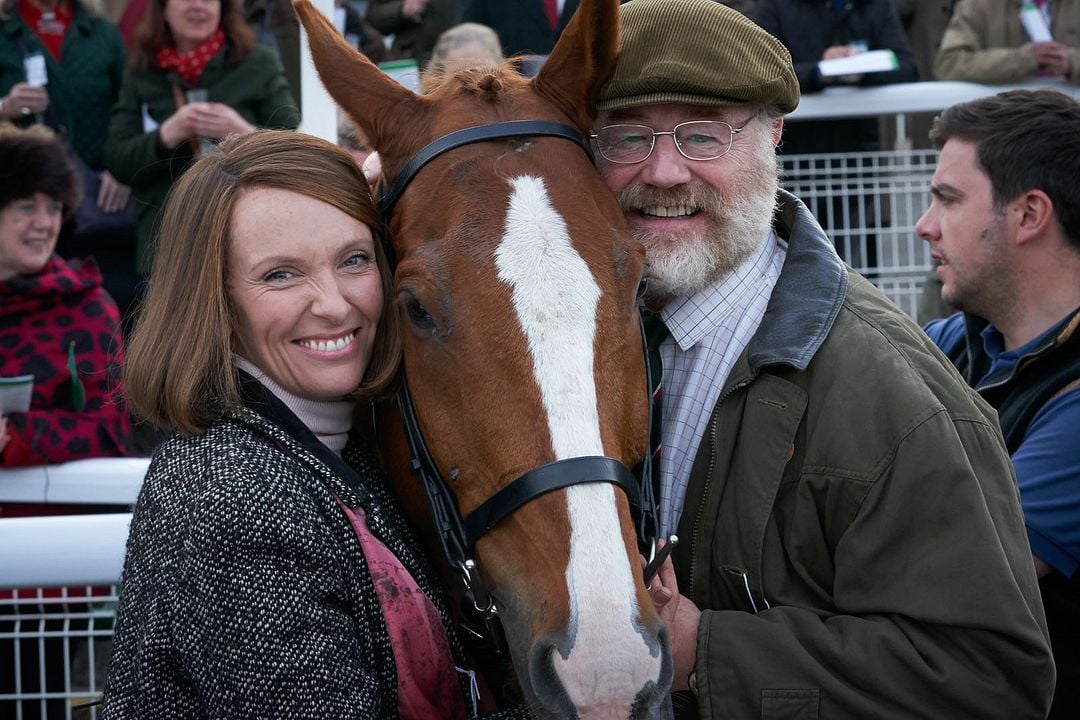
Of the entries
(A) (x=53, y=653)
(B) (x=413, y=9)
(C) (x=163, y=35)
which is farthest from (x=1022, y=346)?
(B) (x=413, y=9)

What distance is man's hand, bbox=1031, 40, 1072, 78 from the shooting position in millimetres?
6504

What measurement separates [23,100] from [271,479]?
469 centimetres

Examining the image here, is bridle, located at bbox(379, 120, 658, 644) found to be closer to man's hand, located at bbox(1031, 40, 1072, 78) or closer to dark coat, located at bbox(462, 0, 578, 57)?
dark coat, located at bbox(462, 0, 578, 57)

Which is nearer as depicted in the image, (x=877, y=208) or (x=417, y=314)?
(x=417, y=314)

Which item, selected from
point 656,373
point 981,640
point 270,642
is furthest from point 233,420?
point 981,640

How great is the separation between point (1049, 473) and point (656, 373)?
1259mm

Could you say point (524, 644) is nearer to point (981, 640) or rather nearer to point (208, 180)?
point (981, 640)

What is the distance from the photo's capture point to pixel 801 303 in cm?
262

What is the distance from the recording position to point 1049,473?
328cm

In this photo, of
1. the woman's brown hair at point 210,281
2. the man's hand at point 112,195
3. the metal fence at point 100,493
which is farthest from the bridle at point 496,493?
the man's hand at point 112,195

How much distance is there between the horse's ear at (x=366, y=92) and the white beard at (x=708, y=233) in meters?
0.53

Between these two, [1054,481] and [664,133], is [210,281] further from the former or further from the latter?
[1054,481]

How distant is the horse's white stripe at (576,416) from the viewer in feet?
6.30

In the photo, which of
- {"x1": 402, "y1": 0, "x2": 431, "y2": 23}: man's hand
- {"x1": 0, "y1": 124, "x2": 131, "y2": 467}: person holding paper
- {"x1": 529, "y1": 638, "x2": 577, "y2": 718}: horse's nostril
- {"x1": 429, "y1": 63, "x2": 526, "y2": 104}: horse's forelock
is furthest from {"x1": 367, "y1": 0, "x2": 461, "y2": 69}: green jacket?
{"x1": 529, "y1": 638, "x2": 577, "y2": 718}: horse's nostril
